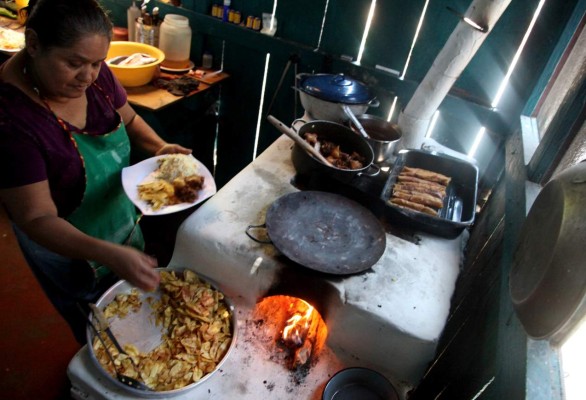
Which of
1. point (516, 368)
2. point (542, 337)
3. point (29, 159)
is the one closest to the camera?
point (542, 337)

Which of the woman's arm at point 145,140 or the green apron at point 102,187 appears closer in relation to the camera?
the green apron at point 102,187

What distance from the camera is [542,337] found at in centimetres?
98

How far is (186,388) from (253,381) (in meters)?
0.33

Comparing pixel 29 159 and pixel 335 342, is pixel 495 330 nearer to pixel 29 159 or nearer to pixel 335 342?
pixel 335 342

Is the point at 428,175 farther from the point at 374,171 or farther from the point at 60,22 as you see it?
the point at 60,22

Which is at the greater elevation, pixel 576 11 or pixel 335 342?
pixel 576 11

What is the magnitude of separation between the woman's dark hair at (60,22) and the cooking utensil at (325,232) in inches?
46.0

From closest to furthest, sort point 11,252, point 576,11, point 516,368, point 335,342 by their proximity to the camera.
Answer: point 516,368
point 335,342
point 576,11
point 11,252

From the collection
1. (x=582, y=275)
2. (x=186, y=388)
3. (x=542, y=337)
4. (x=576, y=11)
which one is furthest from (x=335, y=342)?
(x=576, y=11)

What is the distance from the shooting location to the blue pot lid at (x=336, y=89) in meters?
2.87

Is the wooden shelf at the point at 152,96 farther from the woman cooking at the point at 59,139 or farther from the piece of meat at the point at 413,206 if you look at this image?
the piece of meat at the point at 413,206

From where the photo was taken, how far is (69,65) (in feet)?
5.29

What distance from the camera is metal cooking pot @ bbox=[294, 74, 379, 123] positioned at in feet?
9.42

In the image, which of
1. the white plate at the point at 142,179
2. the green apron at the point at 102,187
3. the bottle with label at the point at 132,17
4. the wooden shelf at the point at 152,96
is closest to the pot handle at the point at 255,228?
the white plate at the point at 142,179
